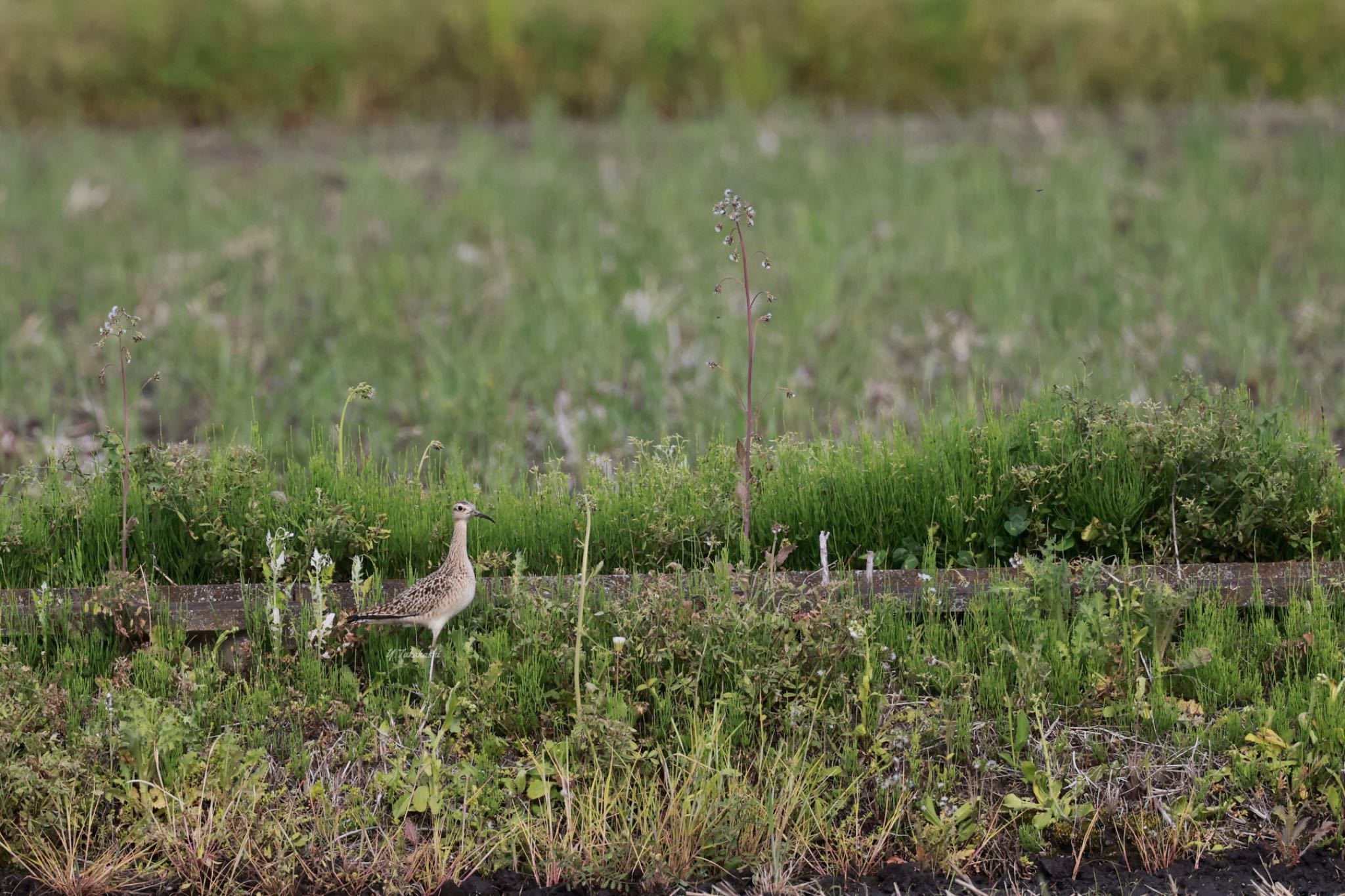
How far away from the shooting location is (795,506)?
413 cm

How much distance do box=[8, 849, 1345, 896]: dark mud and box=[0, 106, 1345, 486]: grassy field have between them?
5.12 ft

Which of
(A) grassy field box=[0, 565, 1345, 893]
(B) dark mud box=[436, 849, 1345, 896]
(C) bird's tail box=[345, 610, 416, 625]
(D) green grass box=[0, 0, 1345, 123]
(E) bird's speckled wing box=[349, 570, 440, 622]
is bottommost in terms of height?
(B) dark mud box=[436, 849, 1345, 896]

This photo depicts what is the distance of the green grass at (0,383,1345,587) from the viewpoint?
4.02 meters

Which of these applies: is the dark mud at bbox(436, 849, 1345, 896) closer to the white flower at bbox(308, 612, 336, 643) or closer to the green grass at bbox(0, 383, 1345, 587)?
the white flower at bbox(308, 612, 336, 643)

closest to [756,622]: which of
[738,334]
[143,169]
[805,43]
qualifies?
[738,334]

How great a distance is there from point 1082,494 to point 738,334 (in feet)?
8.73

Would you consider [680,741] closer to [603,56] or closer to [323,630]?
[323,630]

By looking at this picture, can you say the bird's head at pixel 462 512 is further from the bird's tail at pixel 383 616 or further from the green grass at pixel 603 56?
the green grass at pixel 603 56

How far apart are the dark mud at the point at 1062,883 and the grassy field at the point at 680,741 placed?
33 mm

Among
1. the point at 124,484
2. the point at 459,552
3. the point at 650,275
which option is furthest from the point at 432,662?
the point at 650,275

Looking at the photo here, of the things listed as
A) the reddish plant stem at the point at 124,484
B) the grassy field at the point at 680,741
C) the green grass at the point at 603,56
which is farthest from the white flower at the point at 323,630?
the green grass at the point at 603,56

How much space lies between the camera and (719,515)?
4.04 m

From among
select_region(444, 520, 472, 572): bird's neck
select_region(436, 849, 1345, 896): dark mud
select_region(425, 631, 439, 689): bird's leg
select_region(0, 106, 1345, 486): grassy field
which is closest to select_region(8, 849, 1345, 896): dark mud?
select_region(436, 849, 1345, 896): dark mud

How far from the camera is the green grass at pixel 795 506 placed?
402 centimetres
